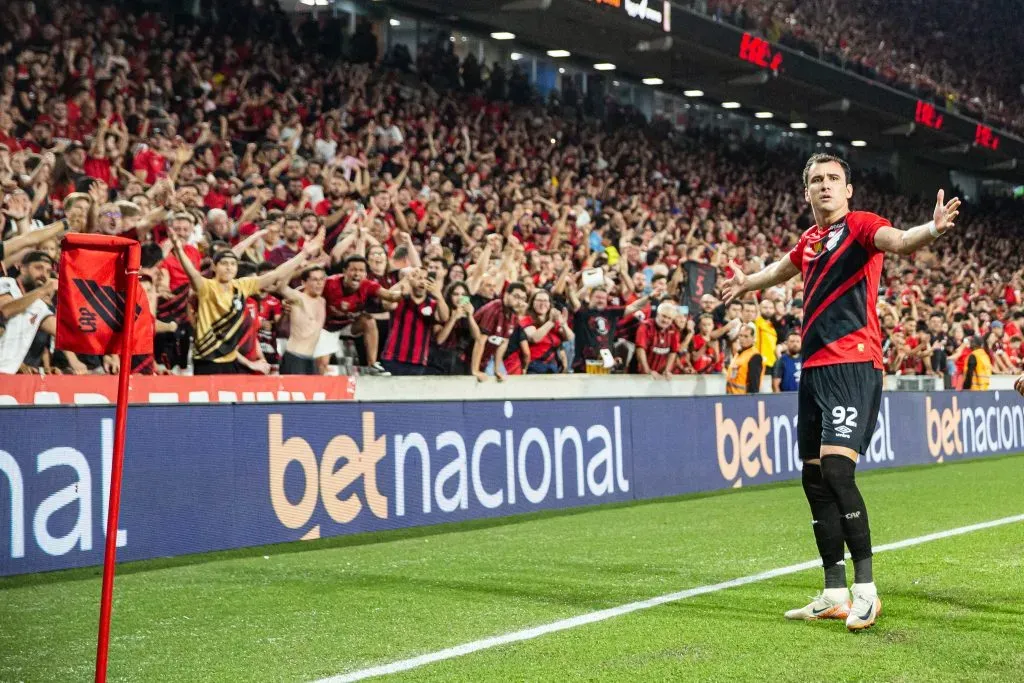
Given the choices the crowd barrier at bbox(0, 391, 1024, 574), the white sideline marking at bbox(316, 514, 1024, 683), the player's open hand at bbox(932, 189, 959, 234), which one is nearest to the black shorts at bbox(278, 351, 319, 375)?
the crowd barrier at bbox(0, 391, 1024, 574)

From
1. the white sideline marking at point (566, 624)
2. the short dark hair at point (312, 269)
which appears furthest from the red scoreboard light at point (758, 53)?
the white sideline marking at point (566, 624)

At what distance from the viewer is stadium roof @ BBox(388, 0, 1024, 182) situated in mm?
24766

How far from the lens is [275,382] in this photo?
11.1 meters

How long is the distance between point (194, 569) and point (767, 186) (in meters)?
26.4

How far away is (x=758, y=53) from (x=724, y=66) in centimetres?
134

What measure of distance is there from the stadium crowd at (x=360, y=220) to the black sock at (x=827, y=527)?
21.1 ft

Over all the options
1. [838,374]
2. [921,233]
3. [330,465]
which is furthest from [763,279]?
[330,465]

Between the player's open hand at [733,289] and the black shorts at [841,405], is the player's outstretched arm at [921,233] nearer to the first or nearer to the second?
the black shorts at [841,405]

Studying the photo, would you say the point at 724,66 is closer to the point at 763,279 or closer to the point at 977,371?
the point at 977,371

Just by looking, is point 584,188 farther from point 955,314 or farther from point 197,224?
point 197,224

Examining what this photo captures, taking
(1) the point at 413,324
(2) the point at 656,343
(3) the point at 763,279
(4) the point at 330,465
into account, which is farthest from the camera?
(2) the point at 656,343

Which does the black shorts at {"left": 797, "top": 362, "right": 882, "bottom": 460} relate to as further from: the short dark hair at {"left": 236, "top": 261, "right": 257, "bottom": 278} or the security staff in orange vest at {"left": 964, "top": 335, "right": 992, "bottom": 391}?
the security staff in orange vest at {"left": 964, "top": 335, "right": 992, "bottom": 391}

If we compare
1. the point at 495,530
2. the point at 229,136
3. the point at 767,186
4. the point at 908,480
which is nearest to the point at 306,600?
the point at 495,530

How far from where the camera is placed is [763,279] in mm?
6539
